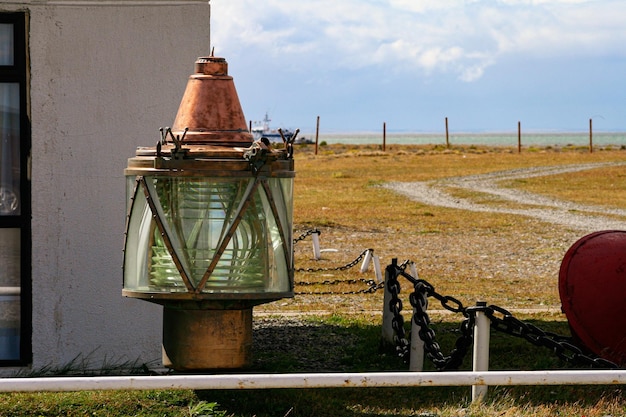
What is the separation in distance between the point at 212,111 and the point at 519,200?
24959 mm

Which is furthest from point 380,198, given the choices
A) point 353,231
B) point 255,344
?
point 255,344

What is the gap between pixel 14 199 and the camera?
811cm

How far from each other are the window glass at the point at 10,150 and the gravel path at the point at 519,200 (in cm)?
Answer: 1674

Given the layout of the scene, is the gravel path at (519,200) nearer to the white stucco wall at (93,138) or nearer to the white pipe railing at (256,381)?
Result: the white stucco wall at (93,138)

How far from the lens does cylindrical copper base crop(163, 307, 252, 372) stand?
21.8ft

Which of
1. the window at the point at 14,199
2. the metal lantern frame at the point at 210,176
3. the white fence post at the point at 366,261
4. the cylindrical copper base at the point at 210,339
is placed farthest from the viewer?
the white fence post at the point at 366,261

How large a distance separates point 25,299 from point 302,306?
5.06 m

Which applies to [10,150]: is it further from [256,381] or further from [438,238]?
[438,238]

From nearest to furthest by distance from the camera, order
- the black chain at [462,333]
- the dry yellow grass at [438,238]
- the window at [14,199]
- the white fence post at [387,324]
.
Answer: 1. the black chain at [462,333]
2. the window at [14,199]
3. the white fence post at [387,324]
4. the dry yellow grass at [438,238]

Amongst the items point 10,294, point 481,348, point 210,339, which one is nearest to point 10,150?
point 10,294

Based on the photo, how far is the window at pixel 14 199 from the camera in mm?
8000

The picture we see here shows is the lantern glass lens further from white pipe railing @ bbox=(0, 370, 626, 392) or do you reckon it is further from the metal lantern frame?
white pipe railing @ bbox=(0, 370, 626, 392)

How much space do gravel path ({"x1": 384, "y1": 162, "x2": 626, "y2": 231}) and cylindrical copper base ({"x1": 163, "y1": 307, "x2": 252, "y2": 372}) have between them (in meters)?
17.3

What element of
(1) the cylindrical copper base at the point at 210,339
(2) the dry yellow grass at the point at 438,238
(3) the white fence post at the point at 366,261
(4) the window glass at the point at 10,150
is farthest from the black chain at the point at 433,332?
(3) the white fence post at the point at 366,261
